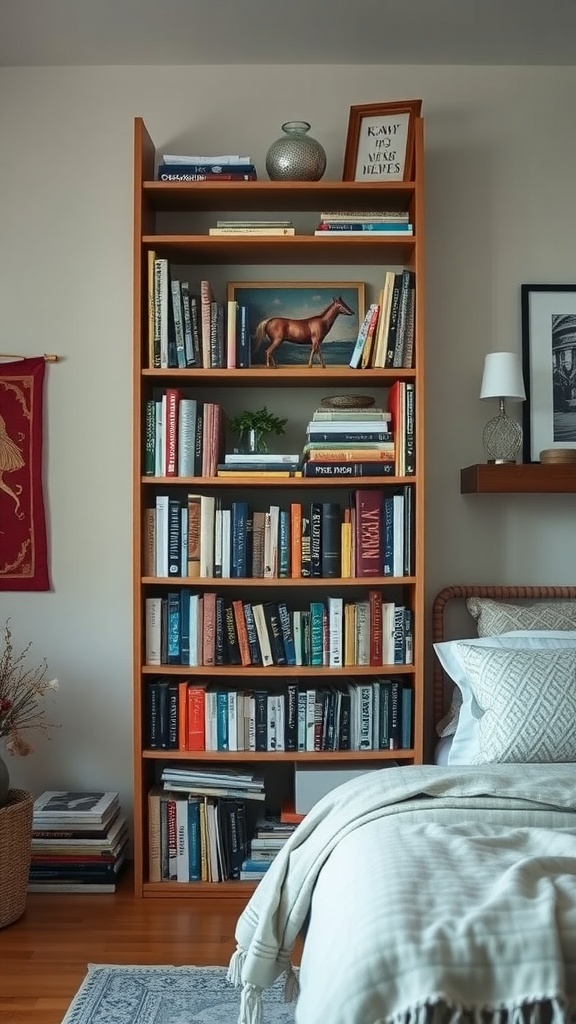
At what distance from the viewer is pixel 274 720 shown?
10.3 ft

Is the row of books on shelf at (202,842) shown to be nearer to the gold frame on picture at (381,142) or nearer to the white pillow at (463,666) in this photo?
the white pillow at (463,666)

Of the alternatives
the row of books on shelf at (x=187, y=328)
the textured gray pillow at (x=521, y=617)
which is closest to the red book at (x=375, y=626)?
the textured gray pillow at (x=521, y=617)

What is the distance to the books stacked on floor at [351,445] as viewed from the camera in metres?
3.09

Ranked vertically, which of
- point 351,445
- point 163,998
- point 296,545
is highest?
point 351,445

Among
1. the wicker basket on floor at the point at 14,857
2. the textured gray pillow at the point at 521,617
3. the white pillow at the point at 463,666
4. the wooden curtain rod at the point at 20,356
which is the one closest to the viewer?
the white pillow at the point at 463,666

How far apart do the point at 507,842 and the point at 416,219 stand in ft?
6.50

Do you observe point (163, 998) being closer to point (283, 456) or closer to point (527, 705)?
point (527, 705)

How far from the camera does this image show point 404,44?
326cm

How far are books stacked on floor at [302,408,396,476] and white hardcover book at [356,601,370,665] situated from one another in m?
0.44

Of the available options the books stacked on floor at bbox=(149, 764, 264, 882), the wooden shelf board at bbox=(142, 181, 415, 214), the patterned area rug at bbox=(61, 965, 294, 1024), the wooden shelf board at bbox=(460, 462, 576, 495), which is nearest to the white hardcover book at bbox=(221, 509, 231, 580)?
the books stacked on floor at bbox=(149, 764, 264, 882)

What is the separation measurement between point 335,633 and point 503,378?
38.7 inches

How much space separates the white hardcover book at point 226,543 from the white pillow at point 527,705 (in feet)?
2.90

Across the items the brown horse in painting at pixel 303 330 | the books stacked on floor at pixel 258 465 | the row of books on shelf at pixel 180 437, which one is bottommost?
the books stacked on floor at pixel 258 465

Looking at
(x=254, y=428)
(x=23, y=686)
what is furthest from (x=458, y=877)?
(x=23, y=686)
